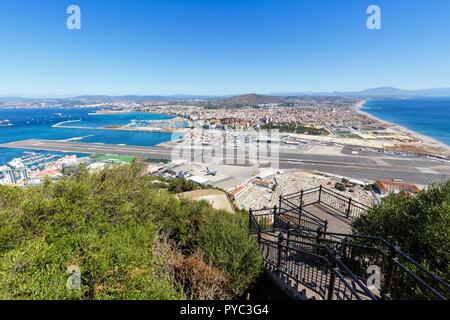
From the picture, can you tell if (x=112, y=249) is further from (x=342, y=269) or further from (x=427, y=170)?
(x=427, y=170)

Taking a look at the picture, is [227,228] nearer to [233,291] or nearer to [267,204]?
[233,291]

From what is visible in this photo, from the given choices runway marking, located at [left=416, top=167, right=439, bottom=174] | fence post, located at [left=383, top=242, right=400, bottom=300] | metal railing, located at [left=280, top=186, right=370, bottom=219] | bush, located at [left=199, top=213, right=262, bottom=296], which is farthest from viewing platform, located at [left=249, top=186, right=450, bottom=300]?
runway marking, located at [left=416, top=167, right=439, bottom=174]

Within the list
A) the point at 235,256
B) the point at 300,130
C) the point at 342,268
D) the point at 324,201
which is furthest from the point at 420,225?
the point at 300,130

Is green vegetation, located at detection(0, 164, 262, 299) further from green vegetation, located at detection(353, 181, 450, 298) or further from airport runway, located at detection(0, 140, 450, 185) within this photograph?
airport runway, located at detection(0, 140, 450, 185)

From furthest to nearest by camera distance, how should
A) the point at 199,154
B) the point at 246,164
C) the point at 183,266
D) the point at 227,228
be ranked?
the point at 199,154, the point at 246,164, the point at 227,228, the point at 183,266

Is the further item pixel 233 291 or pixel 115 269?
pixel 233 291
